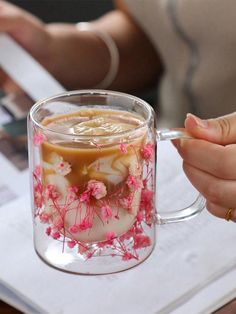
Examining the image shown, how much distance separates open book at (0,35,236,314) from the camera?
0.53 meters

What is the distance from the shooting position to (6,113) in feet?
2.62

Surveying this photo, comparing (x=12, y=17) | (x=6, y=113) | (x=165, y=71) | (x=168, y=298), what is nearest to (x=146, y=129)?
(x=168, y=298)

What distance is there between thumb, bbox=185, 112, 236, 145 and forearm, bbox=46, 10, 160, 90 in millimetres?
442

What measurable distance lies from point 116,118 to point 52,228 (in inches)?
4.3

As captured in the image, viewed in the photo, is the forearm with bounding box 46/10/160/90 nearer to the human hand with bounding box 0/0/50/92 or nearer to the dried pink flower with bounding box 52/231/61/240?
the human hand with bounding box 0/0/50/92

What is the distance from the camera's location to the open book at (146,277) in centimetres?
53

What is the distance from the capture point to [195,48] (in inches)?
38.1

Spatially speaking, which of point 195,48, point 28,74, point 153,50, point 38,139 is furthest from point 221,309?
point 153,50

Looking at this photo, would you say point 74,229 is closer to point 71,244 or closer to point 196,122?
point 71,244

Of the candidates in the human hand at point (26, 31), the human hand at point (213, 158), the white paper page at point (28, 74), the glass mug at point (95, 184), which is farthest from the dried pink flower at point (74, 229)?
the human hand at point (26, 31)

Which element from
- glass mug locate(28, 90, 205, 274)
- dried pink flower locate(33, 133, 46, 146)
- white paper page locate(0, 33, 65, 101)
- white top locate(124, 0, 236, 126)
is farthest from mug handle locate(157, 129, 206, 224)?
white top locate(124, 0, 236, 126)

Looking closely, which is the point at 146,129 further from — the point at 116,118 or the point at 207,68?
the point at 207,68

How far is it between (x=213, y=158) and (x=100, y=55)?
1.66 feet

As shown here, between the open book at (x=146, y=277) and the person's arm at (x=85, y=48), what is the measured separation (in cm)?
32
